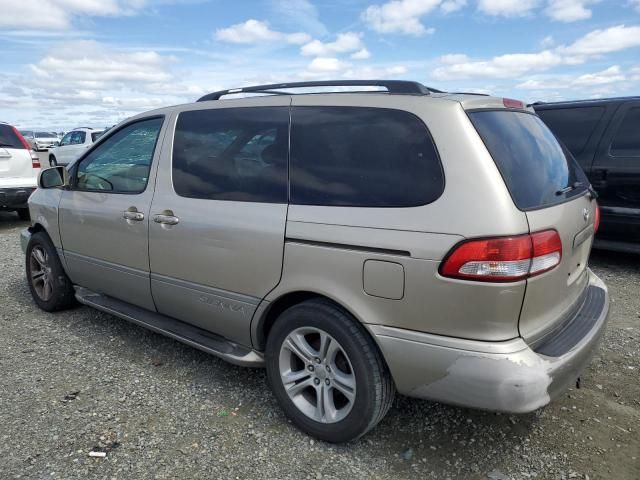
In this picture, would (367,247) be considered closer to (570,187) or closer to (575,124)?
(570,187)

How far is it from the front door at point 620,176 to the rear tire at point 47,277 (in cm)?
533

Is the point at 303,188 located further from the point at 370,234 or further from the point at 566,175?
the point at 566,175

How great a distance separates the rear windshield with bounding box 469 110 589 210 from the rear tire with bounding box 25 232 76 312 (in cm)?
358

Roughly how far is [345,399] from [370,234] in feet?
3.08

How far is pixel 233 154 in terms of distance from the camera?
9.62 ft

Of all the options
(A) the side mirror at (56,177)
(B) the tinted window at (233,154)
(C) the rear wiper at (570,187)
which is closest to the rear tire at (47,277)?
(A) the side mirror at (56,177)

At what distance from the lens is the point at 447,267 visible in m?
2.08

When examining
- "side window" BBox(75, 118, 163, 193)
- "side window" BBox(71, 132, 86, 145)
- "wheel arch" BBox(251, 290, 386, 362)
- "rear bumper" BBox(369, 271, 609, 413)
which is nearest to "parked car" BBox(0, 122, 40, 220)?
"side window" BBox(75, 118, 163, 193)

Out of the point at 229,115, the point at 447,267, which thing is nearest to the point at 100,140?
the point at 229,115

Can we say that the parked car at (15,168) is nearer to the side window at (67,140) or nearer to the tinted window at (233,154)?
the tinted window at (233,154)

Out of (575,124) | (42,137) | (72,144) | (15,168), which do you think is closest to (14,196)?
(15,168)

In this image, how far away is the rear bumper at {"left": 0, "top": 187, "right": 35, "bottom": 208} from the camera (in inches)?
316

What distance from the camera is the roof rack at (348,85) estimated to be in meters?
2.52

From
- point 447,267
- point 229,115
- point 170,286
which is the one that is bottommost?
point 170,286
